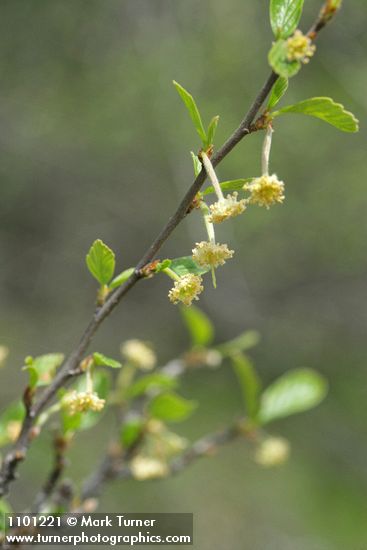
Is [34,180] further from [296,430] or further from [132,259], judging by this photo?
[296,430]

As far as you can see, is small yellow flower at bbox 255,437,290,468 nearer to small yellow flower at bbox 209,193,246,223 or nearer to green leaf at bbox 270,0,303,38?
small yellow flower at bbox 209,193,246,223

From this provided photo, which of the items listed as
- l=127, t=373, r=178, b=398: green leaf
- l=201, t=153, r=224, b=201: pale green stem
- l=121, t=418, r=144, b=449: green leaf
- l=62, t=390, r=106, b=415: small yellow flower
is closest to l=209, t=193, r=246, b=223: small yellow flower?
l=201, t=153, r=224, b=201: pale green stem

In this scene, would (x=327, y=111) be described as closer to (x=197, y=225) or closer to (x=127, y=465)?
(x=127, y=465)

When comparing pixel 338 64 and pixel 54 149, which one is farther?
pixel 54 149

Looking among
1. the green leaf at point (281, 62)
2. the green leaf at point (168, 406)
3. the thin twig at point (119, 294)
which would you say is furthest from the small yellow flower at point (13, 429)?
the green leaf at point (281, 62)

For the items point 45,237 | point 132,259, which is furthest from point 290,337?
point 45,237

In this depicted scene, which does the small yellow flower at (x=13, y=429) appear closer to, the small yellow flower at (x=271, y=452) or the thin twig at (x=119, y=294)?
the thin twig at (x=119, y=294)
